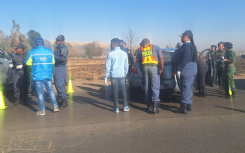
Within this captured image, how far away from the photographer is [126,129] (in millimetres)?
4391

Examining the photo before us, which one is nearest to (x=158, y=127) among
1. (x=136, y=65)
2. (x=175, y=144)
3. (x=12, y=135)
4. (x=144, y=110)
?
(x=175, y=144)

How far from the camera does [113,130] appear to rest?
4355 mm

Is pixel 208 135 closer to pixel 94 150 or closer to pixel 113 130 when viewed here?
pixel 113 130

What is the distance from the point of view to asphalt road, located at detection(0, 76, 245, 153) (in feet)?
11.8

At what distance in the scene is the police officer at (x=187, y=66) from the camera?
524 centimetres

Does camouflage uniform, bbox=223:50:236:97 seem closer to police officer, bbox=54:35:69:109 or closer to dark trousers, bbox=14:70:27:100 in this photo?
police officer, bbox=54:35:69:109

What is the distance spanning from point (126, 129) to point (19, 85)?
3.85m

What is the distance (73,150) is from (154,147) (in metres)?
1.29

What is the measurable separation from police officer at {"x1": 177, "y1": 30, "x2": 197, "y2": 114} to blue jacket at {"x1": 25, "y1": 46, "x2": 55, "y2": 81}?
318 centimetres

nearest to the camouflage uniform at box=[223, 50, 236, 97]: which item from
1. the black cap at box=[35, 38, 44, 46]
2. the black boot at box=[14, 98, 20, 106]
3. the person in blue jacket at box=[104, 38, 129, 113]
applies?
the person in blue jacket at box=[104, 38, 129, 113]

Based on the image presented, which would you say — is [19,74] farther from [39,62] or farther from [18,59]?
[39,62]

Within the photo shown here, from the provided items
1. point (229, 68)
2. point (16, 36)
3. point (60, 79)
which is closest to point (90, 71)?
point (60, 79)

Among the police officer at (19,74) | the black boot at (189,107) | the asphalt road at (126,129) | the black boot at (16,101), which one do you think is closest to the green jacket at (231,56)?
the asphalt road at (126,129)

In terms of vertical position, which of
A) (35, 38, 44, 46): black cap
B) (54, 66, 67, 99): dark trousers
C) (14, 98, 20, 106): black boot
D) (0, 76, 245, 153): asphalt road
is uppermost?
(35, 38, 44, 46): black cap
